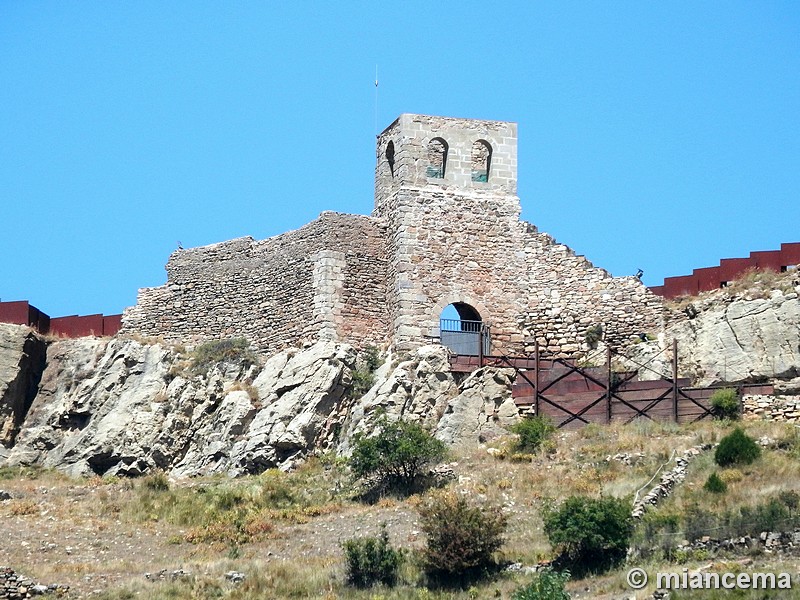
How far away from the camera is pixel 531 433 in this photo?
1726 inches

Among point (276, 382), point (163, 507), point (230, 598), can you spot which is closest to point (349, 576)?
point (230, 598)

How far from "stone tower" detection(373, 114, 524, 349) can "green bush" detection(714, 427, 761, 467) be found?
10.1 meters

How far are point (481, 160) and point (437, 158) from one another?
1.23m

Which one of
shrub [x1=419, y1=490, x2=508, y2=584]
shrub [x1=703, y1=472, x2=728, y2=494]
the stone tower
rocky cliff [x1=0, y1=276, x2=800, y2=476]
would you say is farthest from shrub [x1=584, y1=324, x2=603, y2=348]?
shrub [x1=419, y1=490, x2=508, y2=584]

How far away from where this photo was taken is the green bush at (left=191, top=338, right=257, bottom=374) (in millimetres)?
50125

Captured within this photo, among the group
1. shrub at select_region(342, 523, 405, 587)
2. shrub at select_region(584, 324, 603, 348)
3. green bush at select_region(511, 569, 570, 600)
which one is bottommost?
green bush at select_region(511, 569, 570, 600)

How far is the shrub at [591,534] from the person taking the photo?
120ft

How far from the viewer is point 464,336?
49000mm

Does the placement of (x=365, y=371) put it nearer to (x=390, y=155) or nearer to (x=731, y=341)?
(x=390, y=155)

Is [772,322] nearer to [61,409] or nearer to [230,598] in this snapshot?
[230,598]

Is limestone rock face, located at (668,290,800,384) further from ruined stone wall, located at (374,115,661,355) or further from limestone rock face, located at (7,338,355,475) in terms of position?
limestone rock face, located at (7,338,355,475)

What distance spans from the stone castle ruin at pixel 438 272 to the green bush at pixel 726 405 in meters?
4.36

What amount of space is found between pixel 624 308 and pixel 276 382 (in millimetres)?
9321

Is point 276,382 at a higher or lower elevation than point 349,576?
higher
